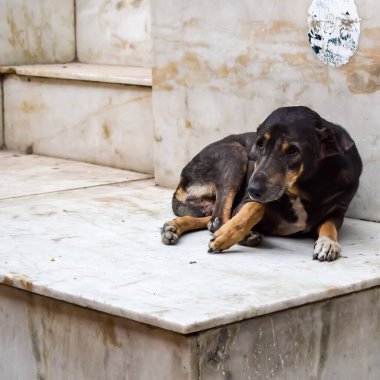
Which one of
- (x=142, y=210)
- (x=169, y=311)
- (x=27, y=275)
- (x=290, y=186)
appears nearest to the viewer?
(x=169, y=311)

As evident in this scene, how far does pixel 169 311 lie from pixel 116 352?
28 centimetres

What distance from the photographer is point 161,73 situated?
516cm

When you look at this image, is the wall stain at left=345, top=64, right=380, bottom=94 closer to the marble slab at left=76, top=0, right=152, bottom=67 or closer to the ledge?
the ledge

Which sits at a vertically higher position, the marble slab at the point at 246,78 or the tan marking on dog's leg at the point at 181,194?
the marble slab at the point at 246,78

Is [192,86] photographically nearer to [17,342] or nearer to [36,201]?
[36,201]

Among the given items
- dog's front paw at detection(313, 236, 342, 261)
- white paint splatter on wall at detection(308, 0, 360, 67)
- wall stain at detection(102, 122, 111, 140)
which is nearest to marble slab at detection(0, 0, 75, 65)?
wall stain at detection(102, 122, 111, 140)

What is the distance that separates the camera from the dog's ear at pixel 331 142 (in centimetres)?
387

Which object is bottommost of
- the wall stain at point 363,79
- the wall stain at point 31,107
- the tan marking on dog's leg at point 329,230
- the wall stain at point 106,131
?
the tan marking on dog's leg at point 329,230

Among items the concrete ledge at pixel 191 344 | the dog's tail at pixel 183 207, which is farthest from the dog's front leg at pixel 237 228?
the concrete ledge at pixel 191 344

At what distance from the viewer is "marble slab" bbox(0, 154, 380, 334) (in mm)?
3217

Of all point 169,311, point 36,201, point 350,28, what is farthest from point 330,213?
point 36,201

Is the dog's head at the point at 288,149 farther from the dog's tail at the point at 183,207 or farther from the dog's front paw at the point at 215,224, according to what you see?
the dog's tail at the point at 183,207

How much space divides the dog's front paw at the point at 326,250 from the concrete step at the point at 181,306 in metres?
0.04

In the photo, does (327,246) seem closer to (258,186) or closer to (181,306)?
(258,186)
